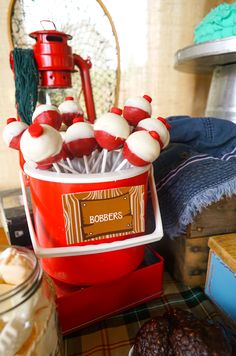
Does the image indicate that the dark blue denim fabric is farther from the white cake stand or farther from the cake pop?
the cake pop

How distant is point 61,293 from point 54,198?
0.47ft

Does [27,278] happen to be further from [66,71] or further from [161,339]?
[66,71]

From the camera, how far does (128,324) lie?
0.37m

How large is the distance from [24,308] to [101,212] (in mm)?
135

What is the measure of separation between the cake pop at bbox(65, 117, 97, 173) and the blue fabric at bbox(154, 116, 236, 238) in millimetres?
178

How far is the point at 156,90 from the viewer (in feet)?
2.51

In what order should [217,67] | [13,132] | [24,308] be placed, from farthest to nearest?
[217,67], [13,132], [24,308]

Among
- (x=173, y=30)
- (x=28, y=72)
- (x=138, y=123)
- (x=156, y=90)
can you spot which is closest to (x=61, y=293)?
(x=138, y=123)

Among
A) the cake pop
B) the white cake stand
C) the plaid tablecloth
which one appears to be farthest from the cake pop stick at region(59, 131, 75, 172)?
the white cake stand

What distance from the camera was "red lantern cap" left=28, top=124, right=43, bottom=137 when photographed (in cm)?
Answer: 25

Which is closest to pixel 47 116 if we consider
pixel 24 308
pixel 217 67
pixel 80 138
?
pixel 80 138

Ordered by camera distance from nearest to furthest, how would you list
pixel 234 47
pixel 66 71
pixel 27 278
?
pixel 27 278 → pixel 234 47 → pixel 66 71

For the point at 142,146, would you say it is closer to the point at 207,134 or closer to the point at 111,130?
the point at 111,130

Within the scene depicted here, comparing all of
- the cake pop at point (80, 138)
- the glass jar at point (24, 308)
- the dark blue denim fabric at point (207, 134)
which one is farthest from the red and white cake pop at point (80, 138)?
the dark blue denim fabric at point (207, 134)
